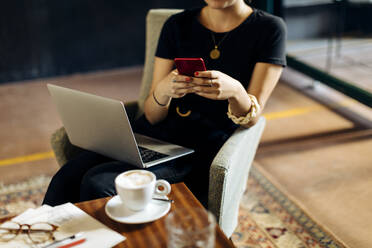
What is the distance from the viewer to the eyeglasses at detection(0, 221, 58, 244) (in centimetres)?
92

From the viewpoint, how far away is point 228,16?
4.96 feet

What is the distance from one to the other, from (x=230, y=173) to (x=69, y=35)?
3114mm

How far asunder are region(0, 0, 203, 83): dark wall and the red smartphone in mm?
2972

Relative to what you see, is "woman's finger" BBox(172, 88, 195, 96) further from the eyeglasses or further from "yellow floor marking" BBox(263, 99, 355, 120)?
"yellow floor marking" BBox(263, 99, 355, 120)

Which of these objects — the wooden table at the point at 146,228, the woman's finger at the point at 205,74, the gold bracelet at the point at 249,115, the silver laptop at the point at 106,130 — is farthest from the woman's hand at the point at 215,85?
the wooden table at the point at 146,228

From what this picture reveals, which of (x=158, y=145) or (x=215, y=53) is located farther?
(x=215, y=53)

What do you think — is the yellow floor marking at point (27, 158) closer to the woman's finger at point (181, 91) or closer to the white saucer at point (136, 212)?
the woman's finger at point (181, 91)

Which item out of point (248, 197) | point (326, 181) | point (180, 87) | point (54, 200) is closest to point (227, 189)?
point (180, 87)

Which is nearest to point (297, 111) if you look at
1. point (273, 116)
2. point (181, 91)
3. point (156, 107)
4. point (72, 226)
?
point (273, 116)

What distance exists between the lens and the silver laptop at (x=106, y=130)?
1133 mm

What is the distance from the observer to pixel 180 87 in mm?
1270

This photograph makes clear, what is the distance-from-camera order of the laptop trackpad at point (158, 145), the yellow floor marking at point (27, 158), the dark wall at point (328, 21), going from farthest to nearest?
the dark wall at point (328, 21) < the yellow floor marking at point (27, 158) < the laptop trackpad at point (158, 145)

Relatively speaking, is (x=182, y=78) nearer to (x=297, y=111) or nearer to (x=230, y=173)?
(x=230, y=173)

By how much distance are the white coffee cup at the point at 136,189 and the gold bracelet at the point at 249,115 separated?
47cm
